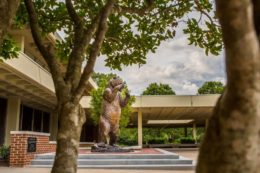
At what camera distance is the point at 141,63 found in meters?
8.03

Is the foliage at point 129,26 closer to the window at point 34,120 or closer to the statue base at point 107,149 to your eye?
the statue base at point 107,149

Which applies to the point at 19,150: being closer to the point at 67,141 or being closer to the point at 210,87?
the point at 67,141

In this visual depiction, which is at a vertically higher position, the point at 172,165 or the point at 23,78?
the point at 23,78

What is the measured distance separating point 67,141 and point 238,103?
9.77 feet

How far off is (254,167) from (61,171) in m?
3.00

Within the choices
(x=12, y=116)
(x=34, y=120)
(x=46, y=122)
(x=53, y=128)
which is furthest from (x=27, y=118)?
(x=53, y=128)

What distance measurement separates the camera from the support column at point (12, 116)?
22344 mm

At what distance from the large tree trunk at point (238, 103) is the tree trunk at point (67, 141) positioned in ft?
9.06

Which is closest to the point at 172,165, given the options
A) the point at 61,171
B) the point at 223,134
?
the point at 61,171

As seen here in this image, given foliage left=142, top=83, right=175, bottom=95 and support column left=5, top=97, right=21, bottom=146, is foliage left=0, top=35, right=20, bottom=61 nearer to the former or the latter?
support column left=5, top=97, right=21, bottom=146

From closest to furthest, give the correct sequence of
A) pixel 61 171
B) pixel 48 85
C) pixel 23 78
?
pixel 61 171 → pixel 23 78 → pixel 48 85

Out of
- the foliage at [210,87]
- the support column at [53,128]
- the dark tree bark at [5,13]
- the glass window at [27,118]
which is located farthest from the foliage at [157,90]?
the dark tree bark at [5,13]

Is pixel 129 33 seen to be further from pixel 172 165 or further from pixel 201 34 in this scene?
pixel 172 165

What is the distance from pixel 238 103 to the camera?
1.83 metres
